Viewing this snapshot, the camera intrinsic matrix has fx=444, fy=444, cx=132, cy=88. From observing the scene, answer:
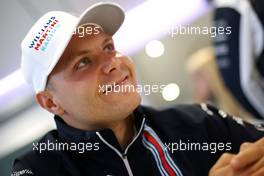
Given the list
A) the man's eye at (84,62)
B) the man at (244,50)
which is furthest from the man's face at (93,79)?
the man at (244,50)

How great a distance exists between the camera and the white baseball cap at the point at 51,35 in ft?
2.45

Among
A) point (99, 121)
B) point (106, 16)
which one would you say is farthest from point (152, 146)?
point (106, 16)

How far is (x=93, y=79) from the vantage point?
→ 2.49 feet

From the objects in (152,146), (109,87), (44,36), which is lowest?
(152,146)

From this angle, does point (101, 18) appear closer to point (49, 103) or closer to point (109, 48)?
point (109, 48)

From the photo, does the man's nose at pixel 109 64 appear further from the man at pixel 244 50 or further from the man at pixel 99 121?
the man at pixel 244 50

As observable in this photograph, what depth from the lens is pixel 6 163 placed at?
0.83m

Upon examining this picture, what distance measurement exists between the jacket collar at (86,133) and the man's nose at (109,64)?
88mm

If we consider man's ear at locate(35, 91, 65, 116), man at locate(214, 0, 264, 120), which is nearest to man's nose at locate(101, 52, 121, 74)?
man's ear at locate(35, 91, 65, 116)

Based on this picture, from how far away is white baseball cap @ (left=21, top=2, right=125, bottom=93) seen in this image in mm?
747

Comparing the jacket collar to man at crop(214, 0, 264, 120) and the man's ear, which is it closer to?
the man's ear

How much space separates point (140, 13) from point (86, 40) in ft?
0.59

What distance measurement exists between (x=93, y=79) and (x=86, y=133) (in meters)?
0.09

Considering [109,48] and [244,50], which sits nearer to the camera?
[109,48]
